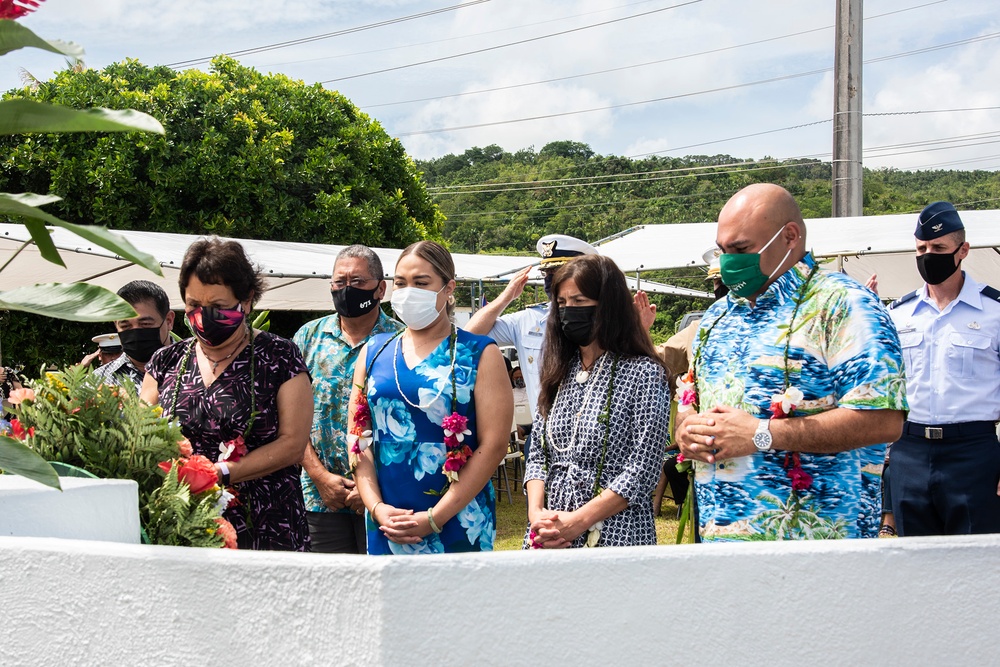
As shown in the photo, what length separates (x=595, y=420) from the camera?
10.7 ft

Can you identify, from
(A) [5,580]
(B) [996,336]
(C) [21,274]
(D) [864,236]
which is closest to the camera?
(A) [5,580]

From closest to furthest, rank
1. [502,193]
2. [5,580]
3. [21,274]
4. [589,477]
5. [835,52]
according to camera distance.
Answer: [5,580] < [589,477] < [21,274] < [835,52] < [502,193]

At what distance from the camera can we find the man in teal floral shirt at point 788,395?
8.30 feet

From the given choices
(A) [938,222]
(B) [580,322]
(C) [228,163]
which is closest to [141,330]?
(B) [580,322]

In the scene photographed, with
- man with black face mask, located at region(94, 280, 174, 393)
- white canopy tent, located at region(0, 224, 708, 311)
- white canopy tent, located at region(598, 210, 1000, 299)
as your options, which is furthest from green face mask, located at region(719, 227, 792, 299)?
white canopy tent, located at region(598, 210, 1000, 299)

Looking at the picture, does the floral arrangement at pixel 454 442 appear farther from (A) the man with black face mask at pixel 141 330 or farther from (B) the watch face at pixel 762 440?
(A) the man with black face mask at pixel 141 330

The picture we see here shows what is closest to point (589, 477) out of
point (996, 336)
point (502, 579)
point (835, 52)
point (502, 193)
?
point (502, 579)

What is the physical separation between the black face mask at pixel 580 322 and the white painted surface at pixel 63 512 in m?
1.83

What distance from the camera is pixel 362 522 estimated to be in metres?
4.12

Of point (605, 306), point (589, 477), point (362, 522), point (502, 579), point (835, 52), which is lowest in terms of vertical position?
point (362, 522)

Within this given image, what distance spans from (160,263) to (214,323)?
2.52 meters

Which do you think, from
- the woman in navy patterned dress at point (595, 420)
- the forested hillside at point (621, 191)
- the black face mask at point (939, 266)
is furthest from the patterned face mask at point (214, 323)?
the forested hillside at point (621, 191)

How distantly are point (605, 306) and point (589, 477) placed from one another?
632mm

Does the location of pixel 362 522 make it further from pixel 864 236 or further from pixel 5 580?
pixel 864 236
